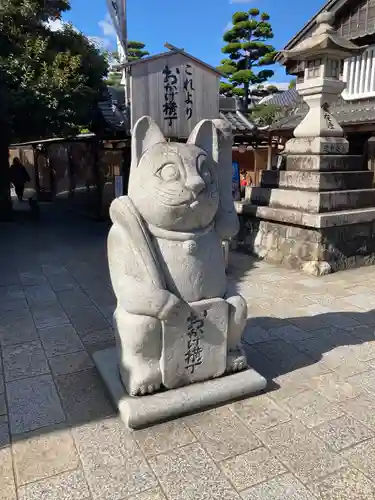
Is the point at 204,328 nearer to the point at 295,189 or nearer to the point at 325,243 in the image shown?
the point at 325,243

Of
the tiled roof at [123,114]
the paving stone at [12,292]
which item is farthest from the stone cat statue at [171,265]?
the tiled roof at [123,114]

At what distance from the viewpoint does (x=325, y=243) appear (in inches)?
269

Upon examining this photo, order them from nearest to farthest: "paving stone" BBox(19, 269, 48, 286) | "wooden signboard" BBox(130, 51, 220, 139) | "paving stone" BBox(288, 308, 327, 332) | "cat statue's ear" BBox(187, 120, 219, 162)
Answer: "cat statue's ear" BBox(187, 120, 219, 162) < "paving stone" BBox(288, 308, 327, 332) < "paving stone" BBox(19, 269, 48, 286) < "wooden signboard" BBox(130, 51, 220, 139)

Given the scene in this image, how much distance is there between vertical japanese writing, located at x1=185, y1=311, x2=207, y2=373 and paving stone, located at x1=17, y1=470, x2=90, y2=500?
1.08 metres

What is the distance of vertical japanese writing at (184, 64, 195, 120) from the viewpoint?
25.1 ft

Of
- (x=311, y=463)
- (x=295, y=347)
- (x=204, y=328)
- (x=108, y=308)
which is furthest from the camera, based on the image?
(x=108, y=308)

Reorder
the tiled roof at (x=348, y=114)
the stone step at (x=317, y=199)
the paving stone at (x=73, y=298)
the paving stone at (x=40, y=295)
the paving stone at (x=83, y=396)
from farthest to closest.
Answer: the tiled roof at (x=348, y=114), the stone step at (x=317, y=199), the paving stone at (x=40, y=295), the paving stone at (x=73, y=298), the paving stone at (x=83, y=396)

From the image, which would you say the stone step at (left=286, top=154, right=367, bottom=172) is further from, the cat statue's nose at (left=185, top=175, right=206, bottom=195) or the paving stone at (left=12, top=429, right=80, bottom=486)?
the paving stone at (left=12, top=429, right=80, bottom=486)

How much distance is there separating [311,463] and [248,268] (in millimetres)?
4792

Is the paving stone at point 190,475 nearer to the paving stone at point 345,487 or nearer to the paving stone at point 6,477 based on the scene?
the paving stone at point 345,487

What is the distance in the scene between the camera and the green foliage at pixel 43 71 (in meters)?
9.48

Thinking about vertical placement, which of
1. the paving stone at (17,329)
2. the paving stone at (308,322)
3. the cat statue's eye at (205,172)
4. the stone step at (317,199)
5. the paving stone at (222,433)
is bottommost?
the paving stone at (222,433)

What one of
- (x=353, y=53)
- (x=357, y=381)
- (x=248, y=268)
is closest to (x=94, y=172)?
(x=248, y=268)

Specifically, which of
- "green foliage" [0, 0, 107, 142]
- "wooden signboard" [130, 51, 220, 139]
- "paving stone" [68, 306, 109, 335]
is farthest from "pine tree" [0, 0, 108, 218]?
"paving stone" [68, 306, 109, 335]
